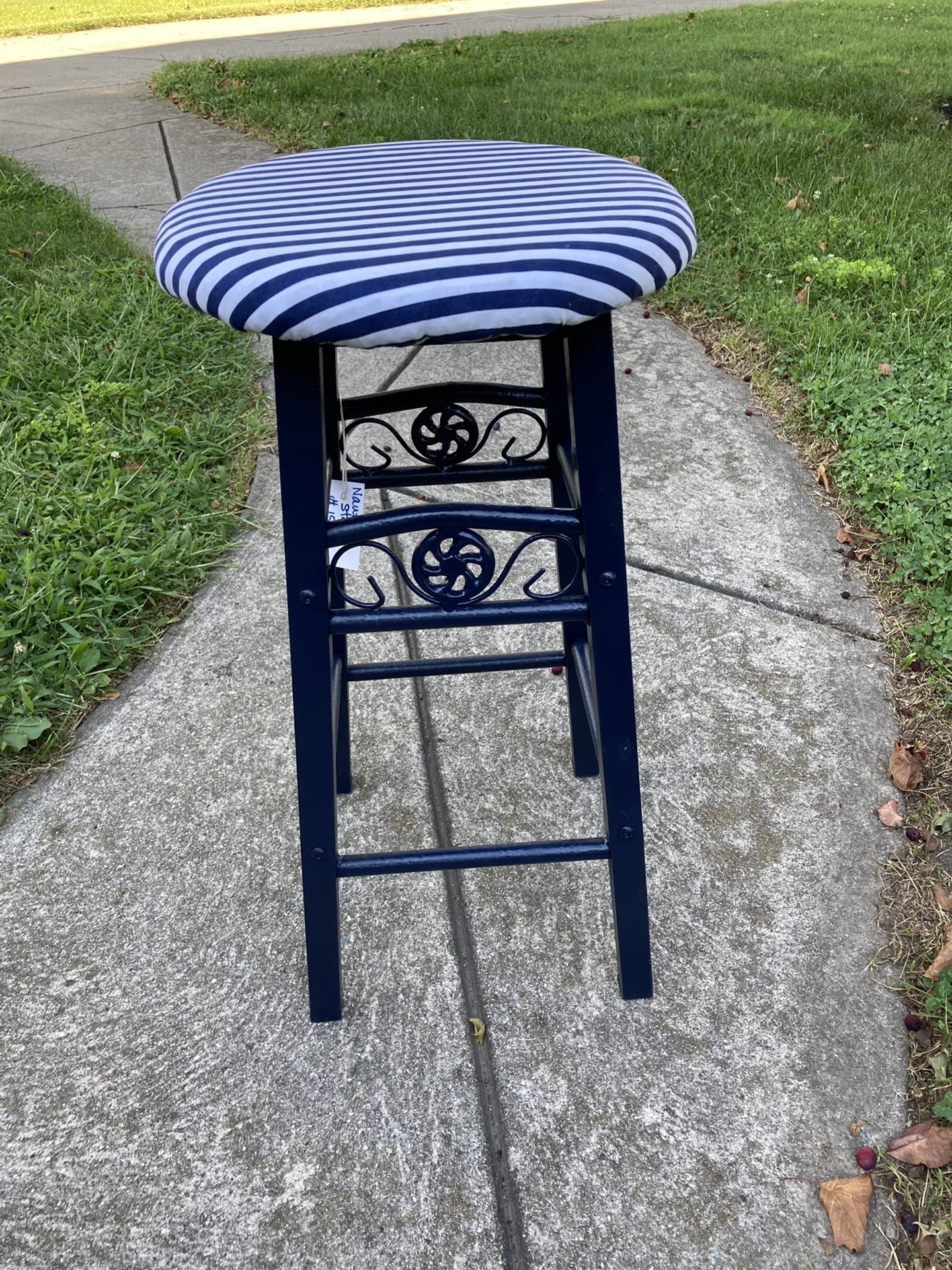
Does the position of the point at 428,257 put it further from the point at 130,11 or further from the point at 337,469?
the point at 130,11

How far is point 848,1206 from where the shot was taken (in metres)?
1.30

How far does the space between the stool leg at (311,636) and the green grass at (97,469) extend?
856 millimetres

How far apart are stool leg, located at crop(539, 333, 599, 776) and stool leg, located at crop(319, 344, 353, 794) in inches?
12.2

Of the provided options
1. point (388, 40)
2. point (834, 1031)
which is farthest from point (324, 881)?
point (388, 40)

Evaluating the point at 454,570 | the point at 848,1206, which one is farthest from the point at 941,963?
the point at 454,570

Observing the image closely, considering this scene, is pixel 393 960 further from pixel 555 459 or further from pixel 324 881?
pixel 555 459

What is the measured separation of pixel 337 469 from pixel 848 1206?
1.20 meters

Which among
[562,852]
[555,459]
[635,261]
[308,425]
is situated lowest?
[562,852]

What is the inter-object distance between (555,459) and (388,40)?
8.78 metres

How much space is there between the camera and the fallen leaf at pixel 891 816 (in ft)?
6.01

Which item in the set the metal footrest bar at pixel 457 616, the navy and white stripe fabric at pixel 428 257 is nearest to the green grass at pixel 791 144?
the navy and white stripe fabric at pixel 428 257

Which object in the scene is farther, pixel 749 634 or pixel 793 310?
pixel 793 310

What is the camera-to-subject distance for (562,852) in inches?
56.7

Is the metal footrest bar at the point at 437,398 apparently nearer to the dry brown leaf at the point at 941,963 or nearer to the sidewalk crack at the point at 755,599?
the sidewalk crack at the point at 755,599
